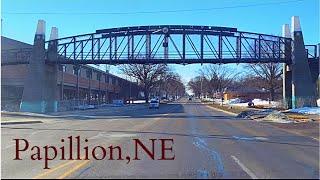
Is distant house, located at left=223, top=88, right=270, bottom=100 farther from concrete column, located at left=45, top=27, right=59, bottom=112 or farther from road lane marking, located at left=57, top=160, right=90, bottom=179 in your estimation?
road lane marking, located at left=57, top=160, right=90, bottom=179

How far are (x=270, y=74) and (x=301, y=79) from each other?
1149 inches

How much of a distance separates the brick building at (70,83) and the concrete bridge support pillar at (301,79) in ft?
111

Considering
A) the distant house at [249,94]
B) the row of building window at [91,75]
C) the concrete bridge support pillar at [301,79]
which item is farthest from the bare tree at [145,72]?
the concrete bridge support pillar at [301,79]

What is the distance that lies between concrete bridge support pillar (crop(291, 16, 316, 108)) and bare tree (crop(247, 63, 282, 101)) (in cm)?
2667

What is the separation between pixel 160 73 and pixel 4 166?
116 metres

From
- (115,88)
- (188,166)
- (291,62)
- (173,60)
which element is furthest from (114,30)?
(115,88)

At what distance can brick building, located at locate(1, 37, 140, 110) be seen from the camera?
263 ft

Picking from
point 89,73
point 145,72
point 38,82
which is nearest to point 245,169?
point 38,82

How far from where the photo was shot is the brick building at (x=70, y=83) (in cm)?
8019

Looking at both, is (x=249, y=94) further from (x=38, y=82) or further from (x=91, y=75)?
(x=38, y=82)

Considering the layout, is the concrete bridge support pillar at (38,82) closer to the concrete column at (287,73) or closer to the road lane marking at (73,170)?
the concrete column at (287,73)

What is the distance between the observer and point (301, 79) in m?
64.3

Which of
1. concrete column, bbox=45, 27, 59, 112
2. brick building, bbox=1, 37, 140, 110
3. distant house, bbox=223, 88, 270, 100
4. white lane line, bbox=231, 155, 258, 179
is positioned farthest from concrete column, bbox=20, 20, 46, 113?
distant house, bbox=223, 88, 270, 100

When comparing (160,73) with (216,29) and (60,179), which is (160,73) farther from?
(60,179)
